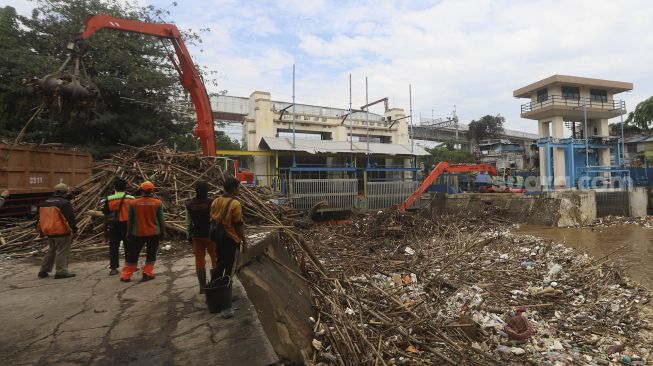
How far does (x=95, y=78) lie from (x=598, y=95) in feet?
101

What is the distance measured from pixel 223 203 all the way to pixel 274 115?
2028 centimetres

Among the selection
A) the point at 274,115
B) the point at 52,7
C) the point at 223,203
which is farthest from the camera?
the point at 274,115

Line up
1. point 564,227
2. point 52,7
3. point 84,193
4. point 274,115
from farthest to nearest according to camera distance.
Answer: point 274,115, point 564,227, point 52,7, point 84,193

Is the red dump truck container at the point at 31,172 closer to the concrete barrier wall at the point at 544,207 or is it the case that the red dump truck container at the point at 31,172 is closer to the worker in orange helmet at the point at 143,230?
the worker in orange helmet at the point at 143,230

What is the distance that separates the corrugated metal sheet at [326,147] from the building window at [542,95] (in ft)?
34.3

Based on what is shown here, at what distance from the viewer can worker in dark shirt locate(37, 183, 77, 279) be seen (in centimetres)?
469

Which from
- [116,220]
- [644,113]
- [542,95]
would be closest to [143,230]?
[116,220]

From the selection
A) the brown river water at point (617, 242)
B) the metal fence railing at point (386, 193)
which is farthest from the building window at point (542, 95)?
the metal fence railing at point (386, 193)

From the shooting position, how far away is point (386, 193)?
1688 cm

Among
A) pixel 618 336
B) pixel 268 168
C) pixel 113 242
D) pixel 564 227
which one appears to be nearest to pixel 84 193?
pixel 113 242

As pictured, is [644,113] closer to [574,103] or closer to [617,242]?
[574,103]

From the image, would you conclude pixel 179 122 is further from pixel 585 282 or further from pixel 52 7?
pixel 585 282

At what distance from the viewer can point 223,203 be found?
12.0ft

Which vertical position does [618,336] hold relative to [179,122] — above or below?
below
